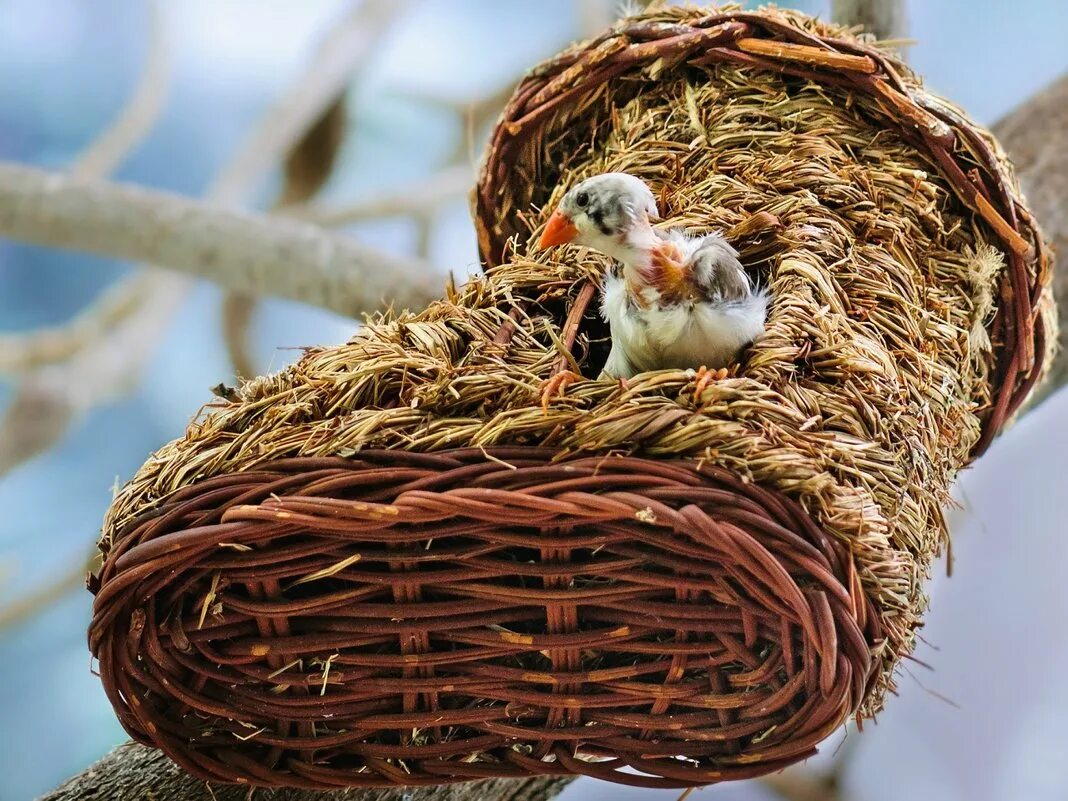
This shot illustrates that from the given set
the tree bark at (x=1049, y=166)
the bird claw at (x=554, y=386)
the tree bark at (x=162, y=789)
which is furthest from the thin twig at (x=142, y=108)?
the bird claw at (x=554, y=386)

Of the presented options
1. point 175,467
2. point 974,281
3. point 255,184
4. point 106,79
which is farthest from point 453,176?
point 175,467

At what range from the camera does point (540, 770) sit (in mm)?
1190

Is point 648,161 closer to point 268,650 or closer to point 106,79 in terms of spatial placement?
point 268,650

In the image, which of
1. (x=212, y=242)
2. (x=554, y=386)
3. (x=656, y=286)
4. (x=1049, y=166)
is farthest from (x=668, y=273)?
(x=212, y=242)

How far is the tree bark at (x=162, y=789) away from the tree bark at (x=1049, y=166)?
4.51 ft

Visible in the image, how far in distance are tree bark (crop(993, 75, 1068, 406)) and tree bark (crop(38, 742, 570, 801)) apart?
137cm

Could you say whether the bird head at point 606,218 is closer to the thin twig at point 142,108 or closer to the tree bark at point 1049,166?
the tree bark at point 1049,166

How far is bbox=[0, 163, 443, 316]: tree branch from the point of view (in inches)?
102

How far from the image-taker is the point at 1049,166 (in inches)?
90.4

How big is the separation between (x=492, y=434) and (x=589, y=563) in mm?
140

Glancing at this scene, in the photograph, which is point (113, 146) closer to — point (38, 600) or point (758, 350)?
point (38, 600)

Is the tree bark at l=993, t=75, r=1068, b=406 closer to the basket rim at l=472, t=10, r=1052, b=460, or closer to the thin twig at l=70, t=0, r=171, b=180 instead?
the basket rim at l=472, t=10, r=1052, b=460

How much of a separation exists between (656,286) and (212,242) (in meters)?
1.63

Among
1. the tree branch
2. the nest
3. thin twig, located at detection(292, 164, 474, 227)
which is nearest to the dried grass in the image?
the nest
